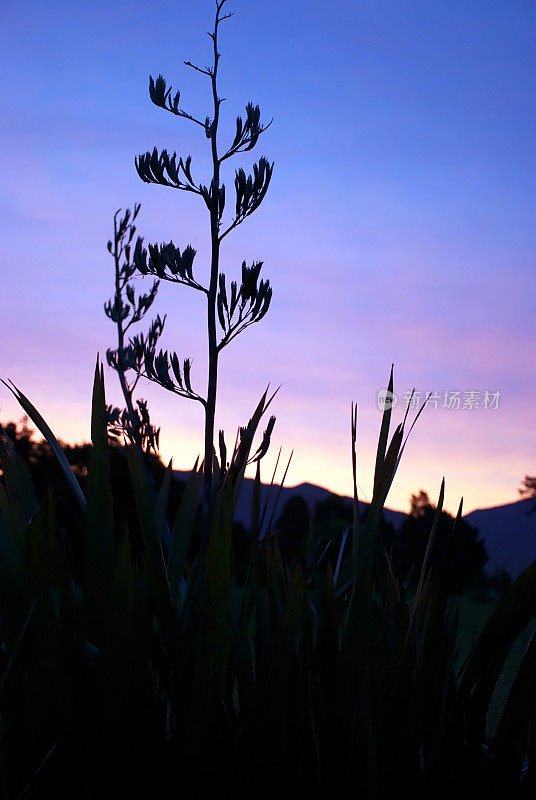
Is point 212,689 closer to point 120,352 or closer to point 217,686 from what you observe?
point 217,686

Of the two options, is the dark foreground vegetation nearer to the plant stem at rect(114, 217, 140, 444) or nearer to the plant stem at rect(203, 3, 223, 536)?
the plant stem at rect(203, 3, 223, 536)

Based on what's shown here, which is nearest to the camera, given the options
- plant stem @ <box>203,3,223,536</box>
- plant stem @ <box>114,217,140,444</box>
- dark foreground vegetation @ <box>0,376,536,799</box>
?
dark foreground vegetation @ <box>0,376,536,799</box>

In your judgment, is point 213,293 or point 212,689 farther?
point 213,293

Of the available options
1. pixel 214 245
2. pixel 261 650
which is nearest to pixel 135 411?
pixel 214 245

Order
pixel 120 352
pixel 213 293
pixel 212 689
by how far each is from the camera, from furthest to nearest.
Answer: pixel 120 352
pixel 213 293
pixel 212 689

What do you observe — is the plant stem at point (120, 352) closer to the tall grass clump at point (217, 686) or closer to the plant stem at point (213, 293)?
the plant stem at point (213, 293)

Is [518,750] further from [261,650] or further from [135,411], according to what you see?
[135,411]

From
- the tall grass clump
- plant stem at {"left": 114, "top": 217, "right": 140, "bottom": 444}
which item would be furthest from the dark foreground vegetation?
plant stem at {"left": 114, "top": 217, "right": 140, "bottom": 444}

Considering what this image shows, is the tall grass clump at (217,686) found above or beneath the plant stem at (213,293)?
beneath

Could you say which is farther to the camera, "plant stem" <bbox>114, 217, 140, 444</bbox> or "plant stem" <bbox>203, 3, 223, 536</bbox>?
"plant stem" <bbox>114, 217, 140, 444</bbox>

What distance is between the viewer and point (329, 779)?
1.22 m

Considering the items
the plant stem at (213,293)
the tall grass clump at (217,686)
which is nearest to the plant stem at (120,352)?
the plant stem at (213,293)

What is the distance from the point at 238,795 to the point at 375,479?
0.62 m

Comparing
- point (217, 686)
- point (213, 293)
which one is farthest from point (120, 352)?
point (217, 686)
